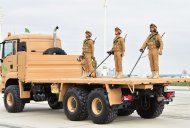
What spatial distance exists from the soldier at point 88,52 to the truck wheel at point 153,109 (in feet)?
7.71

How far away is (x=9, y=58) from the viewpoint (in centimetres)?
1614

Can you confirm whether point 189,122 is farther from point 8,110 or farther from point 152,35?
point 8,110

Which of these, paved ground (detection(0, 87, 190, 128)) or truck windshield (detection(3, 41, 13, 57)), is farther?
truck windshield (detection(3, 41, 13, 57))

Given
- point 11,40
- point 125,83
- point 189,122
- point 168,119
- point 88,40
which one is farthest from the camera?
point 11,40

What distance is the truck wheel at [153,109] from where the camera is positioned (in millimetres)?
13422

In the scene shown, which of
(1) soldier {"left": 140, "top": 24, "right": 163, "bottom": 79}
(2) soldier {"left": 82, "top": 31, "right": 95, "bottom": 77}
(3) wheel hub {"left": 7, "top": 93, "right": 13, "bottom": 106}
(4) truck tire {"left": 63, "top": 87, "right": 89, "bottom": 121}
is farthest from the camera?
(3) wheel hub {"left": 7, "top": 93, "right": 13, "bottom": 106}

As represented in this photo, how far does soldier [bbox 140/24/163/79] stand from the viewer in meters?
13.2

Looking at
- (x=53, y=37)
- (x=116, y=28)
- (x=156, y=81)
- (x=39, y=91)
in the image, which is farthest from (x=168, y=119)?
(x=53, y=37)

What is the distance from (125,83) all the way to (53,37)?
605 centimetres

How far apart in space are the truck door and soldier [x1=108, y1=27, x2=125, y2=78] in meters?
3.88

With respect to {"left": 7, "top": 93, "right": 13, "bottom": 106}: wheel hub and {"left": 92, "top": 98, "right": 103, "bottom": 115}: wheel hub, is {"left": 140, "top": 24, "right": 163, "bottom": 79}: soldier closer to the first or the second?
{"left": 92, "top": 98, "right": 103, "bottom": 115}: wheel hub

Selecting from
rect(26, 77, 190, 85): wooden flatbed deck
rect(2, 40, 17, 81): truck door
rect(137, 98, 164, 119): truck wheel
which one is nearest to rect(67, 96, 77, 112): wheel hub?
rect(26, 77, 190, 85): wooden flatbed deck

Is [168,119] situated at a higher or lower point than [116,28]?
lower

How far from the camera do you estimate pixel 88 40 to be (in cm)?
1503
